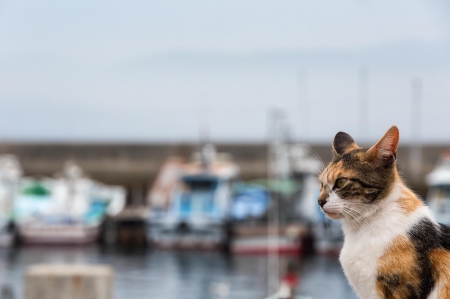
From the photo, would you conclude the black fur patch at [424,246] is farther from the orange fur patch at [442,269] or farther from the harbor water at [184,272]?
the harbor water at [184,272]

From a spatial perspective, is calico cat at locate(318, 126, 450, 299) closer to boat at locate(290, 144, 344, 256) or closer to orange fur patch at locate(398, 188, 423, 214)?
orange fur patch at locate(398, 188, 423, 214)

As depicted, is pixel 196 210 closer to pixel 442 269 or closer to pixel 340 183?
pixel 340 183

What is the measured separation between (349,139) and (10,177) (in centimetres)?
3480

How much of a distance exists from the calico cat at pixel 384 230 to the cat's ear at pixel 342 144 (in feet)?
0.37

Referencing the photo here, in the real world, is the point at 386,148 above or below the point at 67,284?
above

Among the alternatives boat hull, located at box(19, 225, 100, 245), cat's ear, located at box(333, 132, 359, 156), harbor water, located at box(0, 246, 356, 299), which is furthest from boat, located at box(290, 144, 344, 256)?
cat's ear, located at box(333, 132, 359, 156)

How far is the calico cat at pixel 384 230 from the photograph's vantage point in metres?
2.92

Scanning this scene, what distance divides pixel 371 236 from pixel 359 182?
23cm

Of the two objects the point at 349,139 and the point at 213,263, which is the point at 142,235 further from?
the point at 349,139

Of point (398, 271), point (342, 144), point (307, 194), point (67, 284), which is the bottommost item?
point (307, 194)

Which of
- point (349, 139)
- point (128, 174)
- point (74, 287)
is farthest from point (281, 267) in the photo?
point (349, 139)

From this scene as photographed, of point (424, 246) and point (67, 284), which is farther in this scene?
point (67, 284)

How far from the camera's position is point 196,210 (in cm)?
3425

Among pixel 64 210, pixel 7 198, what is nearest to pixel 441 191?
pixel 64 210
